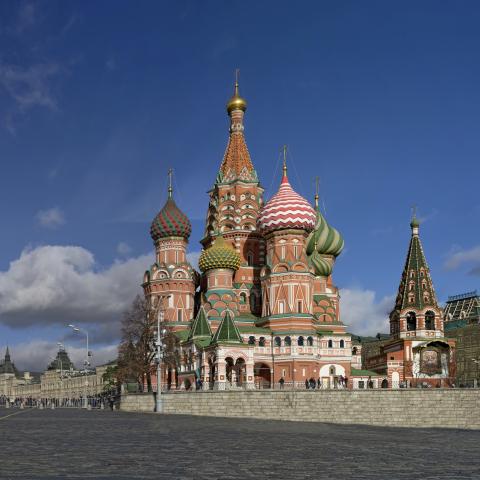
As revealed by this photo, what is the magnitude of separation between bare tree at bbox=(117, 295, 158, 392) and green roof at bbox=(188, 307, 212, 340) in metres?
3.86

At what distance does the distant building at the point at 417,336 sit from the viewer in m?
71.4

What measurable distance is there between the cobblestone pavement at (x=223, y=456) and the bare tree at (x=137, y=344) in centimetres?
3154

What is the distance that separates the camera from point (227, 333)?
6075 cm

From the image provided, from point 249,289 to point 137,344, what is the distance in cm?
1665

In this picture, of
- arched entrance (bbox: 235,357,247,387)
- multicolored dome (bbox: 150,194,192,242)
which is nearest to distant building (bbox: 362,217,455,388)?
arched entrance (bbox: 235,357,247,387)

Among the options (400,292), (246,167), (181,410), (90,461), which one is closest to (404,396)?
(181,410)

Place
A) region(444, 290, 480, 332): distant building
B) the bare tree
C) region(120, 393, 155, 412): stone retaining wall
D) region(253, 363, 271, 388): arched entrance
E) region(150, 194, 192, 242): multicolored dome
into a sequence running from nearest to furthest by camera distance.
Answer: region(120, 393, 155, 412): stone retaining wall
the bare tree
region(253, 363, 271, 388): arched entrance
region(150, 194, 192, 242): multicolored dome
region(444, 290, 480, 332): distant building

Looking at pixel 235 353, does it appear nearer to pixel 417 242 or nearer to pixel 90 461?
pixel 417 242

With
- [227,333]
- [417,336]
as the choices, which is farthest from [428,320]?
[227,333]

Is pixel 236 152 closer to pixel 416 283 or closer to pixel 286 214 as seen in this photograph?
pixel 286 214

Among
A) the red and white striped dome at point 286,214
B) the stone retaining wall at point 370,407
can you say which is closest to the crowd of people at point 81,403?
the stone retaining wall at point 370,407

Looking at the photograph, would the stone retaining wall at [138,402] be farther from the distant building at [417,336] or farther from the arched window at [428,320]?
the arched window at [428,320]

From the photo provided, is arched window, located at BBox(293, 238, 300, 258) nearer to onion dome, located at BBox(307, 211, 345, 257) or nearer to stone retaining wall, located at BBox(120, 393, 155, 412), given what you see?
onion dome, located at BBox(307, 211, 345, 257)

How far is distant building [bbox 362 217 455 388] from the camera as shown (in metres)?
71.4
